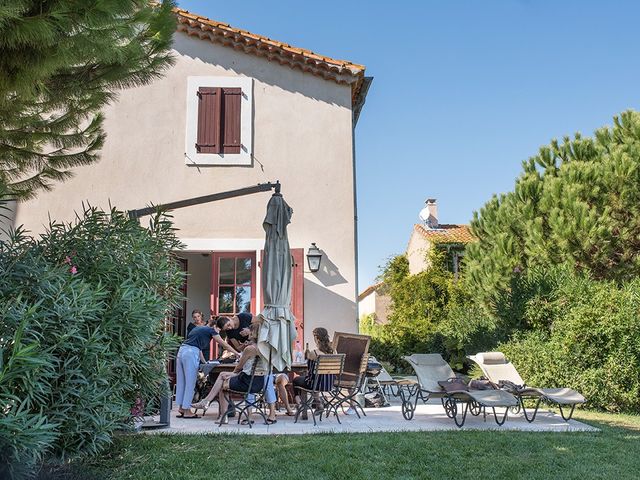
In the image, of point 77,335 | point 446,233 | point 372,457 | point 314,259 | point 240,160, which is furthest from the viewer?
point 446,233

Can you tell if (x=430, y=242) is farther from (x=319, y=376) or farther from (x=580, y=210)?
(x=319, y=376)

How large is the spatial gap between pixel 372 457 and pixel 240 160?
627cm

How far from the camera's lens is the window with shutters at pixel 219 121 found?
Result: 34.0 feet

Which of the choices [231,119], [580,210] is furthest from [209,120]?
[580,210]

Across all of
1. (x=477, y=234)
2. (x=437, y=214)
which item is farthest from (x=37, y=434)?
(x=437, y=214)

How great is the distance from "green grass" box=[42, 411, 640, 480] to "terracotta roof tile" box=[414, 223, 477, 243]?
12.6 metres

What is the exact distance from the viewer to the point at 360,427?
6.99 m

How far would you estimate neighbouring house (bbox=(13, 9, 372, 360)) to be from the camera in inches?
397

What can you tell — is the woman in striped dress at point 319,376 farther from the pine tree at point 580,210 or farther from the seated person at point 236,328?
the pine tree at point 580,210

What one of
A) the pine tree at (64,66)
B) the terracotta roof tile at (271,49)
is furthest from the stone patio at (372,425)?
the terracotta roof tile at (271,49)

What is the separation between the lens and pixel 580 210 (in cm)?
1144

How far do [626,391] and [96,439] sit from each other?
8.32 meters

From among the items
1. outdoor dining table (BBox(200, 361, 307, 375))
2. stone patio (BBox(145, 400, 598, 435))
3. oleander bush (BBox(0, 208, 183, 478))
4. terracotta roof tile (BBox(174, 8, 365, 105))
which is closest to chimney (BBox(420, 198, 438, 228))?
terracotta roof tile (BBox(174, 8, 365, 105))

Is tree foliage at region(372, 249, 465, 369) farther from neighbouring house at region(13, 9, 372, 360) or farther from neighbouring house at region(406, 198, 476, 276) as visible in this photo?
neighbouring house at region(13, 9, 372, 360)
